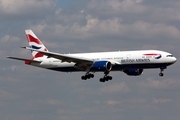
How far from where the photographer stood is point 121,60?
240 feet

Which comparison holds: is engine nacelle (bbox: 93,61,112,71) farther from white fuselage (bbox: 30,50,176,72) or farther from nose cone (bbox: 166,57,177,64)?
nose cone (bbox: 166,57,177,64)

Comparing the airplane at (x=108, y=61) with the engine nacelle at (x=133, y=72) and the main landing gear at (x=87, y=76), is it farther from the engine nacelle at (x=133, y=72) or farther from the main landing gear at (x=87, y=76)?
the engine nacelle at (x=133, y=72)

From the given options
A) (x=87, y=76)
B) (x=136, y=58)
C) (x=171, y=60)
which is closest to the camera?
(x=171, y=60)

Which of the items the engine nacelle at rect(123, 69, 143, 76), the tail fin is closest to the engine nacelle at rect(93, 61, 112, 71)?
the engine nacelle at rect(123, 69, 143, 76)

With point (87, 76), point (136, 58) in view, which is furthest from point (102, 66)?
point (136, 58)

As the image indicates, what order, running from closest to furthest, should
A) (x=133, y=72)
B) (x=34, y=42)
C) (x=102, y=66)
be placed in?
(x=102, y=66), (x=133, y=72), (x=34, y=42)

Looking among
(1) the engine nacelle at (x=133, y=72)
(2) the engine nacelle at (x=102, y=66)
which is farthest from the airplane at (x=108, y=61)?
(1) the engine nacelle at (x=133, y=72)

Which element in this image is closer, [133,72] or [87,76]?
[87,76]

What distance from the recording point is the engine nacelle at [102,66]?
7166 cm

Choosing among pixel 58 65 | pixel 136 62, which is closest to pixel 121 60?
pixel 136 62

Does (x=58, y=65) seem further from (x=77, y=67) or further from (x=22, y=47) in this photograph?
(x=22, y=47)

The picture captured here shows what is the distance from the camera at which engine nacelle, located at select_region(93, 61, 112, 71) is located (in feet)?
235

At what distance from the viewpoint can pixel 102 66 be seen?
7175cm

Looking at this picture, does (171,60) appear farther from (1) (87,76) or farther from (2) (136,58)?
(1) (87,76)
